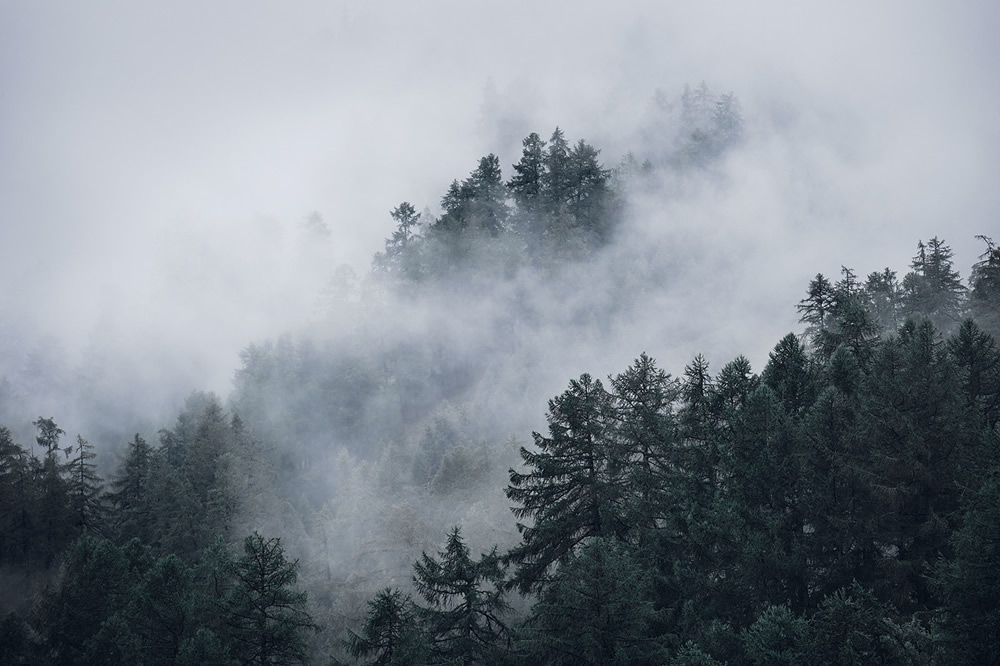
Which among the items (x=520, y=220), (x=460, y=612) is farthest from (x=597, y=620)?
(x=520, y=220)

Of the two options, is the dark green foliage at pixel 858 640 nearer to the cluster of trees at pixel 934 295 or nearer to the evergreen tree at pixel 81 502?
the cluster of trees at pixel 934 295

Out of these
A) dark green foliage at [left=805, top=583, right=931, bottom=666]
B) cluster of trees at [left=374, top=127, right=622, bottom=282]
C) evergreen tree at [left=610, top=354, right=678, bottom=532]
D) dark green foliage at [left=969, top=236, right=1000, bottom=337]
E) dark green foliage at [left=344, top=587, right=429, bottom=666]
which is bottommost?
dark green foliage at [left=805, top=583, right=931, bottom=666]

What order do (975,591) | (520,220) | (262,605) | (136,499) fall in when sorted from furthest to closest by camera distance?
(520,220), (136,499), (262,605), (975,591)

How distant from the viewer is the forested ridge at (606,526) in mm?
19141

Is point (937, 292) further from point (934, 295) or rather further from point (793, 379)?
point (793, 379)

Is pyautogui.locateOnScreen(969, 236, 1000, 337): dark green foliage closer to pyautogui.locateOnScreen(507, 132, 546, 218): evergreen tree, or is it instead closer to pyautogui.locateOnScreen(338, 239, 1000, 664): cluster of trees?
pyautogui.locateOnScreen(338, 239, 1000, 664): cluster of trees

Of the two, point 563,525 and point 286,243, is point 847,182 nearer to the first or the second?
point 286,243

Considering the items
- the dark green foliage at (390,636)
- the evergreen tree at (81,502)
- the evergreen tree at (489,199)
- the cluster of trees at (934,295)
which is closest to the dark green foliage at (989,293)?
the cluster of trees at (934,295)

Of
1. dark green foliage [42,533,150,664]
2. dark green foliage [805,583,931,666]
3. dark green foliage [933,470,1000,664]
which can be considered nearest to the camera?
dark green foliage [933,470,1000,664]

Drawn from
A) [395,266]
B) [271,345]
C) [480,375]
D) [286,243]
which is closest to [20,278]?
[286,243]

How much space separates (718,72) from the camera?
12456 centimetres

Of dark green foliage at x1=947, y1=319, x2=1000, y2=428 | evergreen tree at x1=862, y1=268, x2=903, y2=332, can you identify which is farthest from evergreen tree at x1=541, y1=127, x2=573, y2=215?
dark green foliage at x1=947, y1=319, x2=1000, y2=428

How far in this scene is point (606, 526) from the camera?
2345cm

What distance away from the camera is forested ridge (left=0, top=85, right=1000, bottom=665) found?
19.1 m
